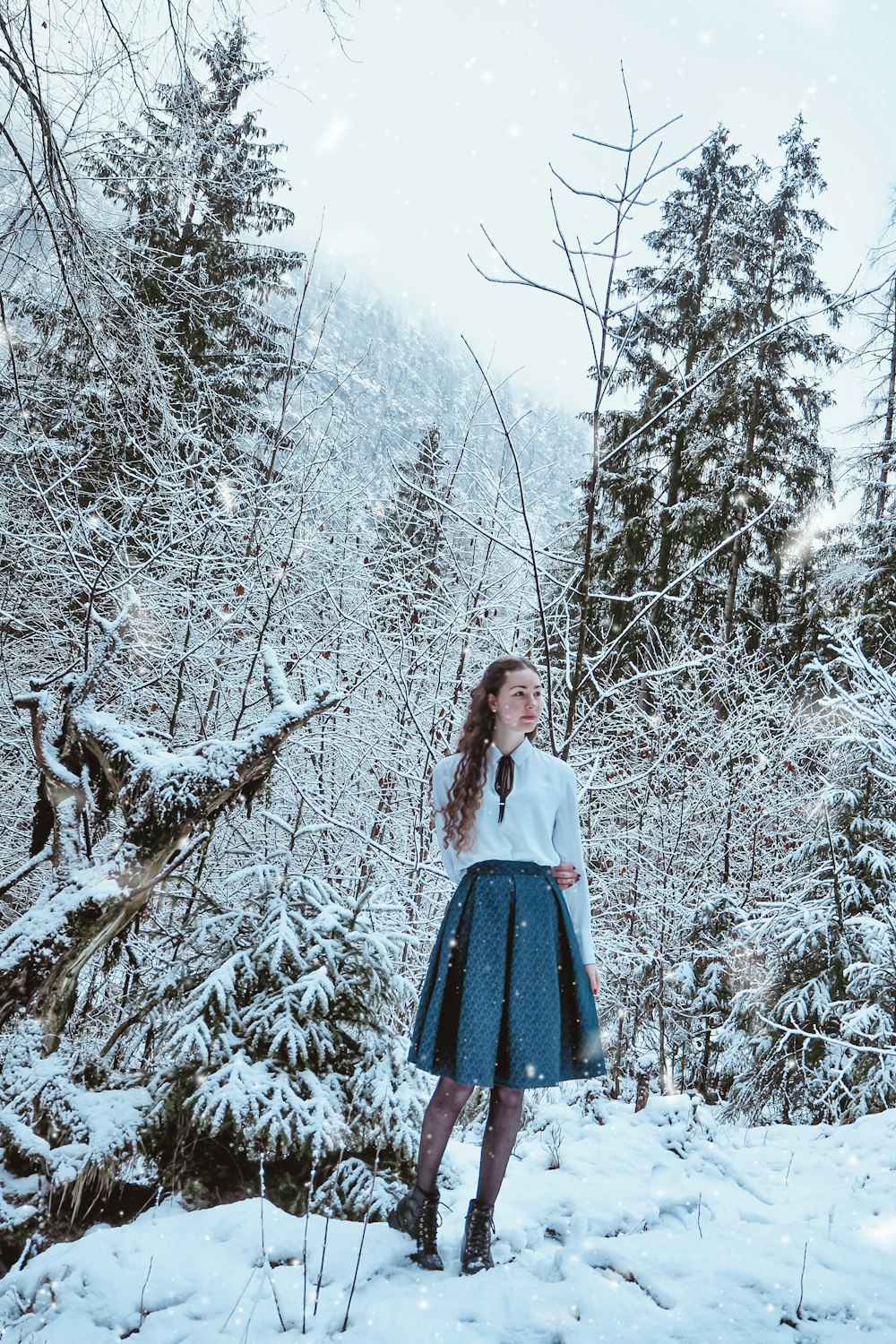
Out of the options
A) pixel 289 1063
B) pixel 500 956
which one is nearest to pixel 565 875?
pixel 500 956

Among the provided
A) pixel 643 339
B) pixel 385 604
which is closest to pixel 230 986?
pixel 385 604

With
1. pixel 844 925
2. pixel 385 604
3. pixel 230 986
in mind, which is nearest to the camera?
pixel 230 986

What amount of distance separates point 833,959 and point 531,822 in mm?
5560

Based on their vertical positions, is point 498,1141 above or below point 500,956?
below

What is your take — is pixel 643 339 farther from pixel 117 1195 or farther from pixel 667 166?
pixel 117 1195

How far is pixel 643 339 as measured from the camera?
13.8 metres

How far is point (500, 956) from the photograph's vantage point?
2.25 meters

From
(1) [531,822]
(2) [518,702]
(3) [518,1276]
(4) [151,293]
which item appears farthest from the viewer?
(4) [151,293]

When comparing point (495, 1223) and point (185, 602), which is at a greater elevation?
point (185, 602)

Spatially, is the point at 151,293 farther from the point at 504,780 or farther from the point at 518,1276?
the point at 518,1276

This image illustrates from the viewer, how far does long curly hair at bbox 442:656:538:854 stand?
7.89ft

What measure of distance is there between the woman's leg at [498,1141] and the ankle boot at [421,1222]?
16 centimetres

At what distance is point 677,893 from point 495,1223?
668 cm

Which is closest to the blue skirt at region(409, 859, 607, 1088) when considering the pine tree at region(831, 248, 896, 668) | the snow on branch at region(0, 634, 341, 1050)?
the snow on branch at region(0, 634, 341, 1050)
